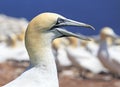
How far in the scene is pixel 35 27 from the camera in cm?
369

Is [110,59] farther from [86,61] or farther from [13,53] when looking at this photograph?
[13,53]

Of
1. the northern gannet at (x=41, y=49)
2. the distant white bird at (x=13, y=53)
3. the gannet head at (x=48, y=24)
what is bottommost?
the northern gannet at (x=41, y=49)

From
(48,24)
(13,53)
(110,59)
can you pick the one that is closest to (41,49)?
(48,24)

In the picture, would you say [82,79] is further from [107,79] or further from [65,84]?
[65,84]

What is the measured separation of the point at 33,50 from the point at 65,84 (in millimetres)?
5908

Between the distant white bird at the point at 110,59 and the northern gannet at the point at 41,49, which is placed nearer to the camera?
the northern gannet at the point at 41,49

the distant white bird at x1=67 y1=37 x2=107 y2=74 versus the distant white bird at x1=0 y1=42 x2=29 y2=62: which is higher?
the distant white bird at x1=0 y1=42 x2=29 y2=62

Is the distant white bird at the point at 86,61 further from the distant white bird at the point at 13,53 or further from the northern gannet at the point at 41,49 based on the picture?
the northern gannet at the point at 41,49

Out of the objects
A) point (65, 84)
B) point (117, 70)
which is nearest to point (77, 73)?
point (117, 70)

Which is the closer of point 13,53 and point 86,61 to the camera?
point 86,61

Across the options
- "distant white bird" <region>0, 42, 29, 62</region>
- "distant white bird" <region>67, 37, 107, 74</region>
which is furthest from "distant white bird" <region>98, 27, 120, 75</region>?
"distant white bird" <region>0, 42, 29, 62</region>

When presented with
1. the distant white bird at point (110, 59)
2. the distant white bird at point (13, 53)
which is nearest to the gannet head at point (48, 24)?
the distant white bird at point (110, 59)

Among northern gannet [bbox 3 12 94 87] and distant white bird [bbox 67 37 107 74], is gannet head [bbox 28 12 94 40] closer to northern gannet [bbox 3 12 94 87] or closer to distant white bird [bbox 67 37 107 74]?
northern gannet [bbox 3 12 94 87]

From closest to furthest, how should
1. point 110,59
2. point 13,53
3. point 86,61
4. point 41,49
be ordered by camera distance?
point 41,49 → point 110,59 → point 86,61 → point 13,53
